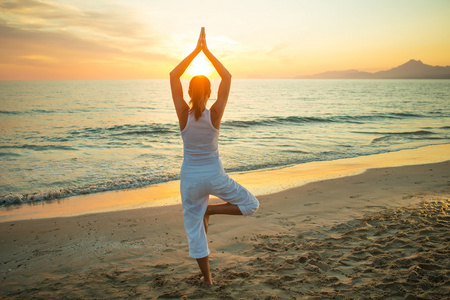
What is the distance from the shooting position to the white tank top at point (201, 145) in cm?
284

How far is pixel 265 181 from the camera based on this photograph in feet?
29.8

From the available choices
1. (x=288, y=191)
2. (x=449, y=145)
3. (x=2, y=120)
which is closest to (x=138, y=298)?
(x=288, y=191)

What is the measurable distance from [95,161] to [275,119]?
19.2 metres

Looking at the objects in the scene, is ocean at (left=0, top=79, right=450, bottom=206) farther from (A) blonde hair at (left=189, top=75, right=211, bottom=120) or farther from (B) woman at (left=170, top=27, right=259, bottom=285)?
(A) blonde hair at (left=189, top=75, right=211, bottom=120)

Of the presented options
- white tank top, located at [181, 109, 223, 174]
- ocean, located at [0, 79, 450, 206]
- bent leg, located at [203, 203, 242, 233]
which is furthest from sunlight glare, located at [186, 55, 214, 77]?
ocean, located at [0, 79, 450, 206]

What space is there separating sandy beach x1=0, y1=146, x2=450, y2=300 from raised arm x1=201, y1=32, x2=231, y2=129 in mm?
1874

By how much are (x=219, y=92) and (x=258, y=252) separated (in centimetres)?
249

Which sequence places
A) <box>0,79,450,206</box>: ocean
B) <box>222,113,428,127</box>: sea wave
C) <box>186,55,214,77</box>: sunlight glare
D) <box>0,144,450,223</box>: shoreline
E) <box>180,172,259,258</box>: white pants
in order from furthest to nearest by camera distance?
1. <box>222,113,428,127</box>: sea wave
2. <box>0,79,450,206</box>: ocean
3. <box>0,144,450,223</box>: shoreline
4. <box>186,55,214,77</box>: sunlight glare
5. <box>180,172,259,258</box>: white pants

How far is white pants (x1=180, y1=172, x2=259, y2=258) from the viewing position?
9.75ft

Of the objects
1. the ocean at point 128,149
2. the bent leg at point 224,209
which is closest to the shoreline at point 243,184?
the ocean at point 128,149

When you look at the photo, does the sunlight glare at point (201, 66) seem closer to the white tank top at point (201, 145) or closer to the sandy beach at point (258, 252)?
the white tank top at point (201, 145)

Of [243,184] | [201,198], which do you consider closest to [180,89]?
[201,198]

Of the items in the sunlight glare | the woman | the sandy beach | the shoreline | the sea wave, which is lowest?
the shoreline

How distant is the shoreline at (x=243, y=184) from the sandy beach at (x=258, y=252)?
0.57 metres
